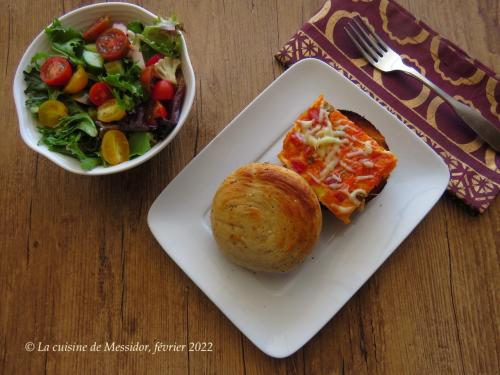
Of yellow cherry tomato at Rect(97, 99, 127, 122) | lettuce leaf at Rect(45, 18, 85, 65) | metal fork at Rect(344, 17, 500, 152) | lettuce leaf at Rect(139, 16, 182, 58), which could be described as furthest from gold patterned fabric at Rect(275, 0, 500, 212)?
lettuce leaf at Rect(45, 18, 85, 65)

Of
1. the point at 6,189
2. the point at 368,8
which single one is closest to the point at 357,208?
the point at 368,8

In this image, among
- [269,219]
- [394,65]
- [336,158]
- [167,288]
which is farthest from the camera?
[394,65]

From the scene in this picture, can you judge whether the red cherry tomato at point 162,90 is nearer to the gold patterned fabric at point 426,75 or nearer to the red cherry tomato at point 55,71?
the red cherry tomato at point 55,71

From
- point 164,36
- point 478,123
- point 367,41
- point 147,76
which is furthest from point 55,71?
point 478,123

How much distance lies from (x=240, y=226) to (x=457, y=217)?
1.30m

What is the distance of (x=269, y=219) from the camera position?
2266mm

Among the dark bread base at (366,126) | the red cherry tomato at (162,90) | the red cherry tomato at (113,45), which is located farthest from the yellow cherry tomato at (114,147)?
the dark bread base at (366,126)

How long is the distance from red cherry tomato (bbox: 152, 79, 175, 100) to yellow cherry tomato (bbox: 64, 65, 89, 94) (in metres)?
0.37

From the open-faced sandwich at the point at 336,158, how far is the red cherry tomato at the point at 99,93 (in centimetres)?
98

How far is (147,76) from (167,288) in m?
1.17

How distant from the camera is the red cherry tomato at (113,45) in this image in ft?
7.63

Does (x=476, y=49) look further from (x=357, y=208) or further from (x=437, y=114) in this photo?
(x=357, y=208)

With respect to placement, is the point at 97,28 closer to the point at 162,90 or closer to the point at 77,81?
the point at 77,81

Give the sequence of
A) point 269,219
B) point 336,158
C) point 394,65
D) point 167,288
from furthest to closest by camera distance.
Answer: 1. point 394,65
2. point 167,288
3. point 336,158
4. point 269,219
